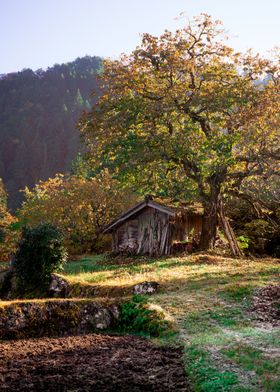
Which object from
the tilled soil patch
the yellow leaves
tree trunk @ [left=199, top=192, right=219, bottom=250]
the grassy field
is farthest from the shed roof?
the tilled soil patch

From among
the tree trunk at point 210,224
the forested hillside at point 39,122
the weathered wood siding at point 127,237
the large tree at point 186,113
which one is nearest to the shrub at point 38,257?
the large tree at point 186,113

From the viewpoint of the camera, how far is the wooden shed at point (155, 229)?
2797 cm

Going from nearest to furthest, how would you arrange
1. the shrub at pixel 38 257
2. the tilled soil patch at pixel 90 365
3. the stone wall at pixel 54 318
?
1. the tilled soil patch at pixel 90 365
2. the stone wall at pixel 54 318
3. the shrub at pixel 38 257

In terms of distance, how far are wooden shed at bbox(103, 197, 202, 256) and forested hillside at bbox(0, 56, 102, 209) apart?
81.8 metres

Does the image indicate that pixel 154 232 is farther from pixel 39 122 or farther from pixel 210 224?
pixel 39 122

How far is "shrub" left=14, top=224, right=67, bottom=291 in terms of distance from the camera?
1866cm

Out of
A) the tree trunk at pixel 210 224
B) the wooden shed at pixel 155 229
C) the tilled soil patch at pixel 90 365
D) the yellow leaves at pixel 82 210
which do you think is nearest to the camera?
the tilled soil patch at pixel 90 365

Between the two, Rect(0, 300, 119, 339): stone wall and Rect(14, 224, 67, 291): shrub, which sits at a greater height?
Rect(14, 224, 67, 291): shrub

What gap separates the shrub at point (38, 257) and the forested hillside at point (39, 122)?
3605 inches

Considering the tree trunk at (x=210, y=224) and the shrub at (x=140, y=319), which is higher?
the tree trunk at (x=210, y=224)

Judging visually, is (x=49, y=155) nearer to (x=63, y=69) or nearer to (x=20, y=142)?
(x=20, y=142)

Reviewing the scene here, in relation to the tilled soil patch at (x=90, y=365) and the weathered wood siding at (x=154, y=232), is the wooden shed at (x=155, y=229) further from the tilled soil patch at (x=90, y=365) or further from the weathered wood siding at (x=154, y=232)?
the tilled soil patch at (x=90, y=365)

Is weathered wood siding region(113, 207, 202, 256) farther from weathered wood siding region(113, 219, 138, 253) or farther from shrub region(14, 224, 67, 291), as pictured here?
shrub region(14, 224, 67, 291)

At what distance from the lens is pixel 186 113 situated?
1006 inches
